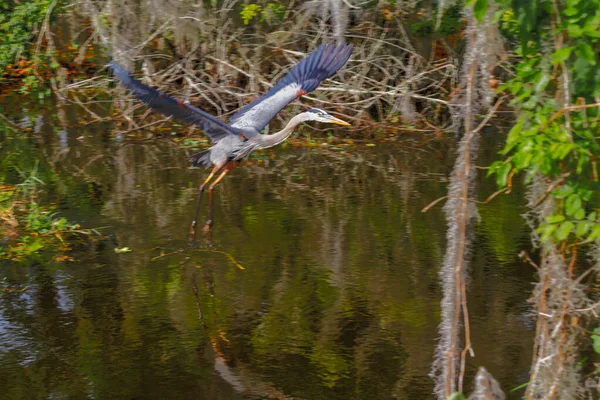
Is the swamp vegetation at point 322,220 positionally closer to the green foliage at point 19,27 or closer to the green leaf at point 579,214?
the green leaf at point 579,214

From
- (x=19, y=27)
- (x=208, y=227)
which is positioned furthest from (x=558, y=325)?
(x=19, y=27)

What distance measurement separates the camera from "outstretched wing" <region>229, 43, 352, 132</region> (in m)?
7.66

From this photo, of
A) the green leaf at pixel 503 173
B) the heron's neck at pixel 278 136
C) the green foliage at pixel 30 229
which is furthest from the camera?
the heron's neck at pixel 278 136

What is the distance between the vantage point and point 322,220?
811 cm

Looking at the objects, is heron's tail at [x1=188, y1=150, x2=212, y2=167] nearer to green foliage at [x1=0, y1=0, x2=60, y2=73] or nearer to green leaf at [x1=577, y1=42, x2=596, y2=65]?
green leaf at [x1=577, y1=42, x2=596, y2=65]

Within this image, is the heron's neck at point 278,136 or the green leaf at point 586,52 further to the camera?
the heron's neck at point 278,136

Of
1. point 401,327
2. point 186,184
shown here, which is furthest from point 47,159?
point 401,327

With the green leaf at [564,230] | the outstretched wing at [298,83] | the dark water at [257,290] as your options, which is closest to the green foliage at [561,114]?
the green leaf at [564,230]

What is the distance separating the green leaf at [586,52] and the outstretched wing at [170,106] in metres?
3.17

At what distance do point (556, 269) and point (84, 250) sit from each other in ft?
13.6

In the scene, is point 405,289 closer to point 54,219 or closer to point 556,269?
point 556,269

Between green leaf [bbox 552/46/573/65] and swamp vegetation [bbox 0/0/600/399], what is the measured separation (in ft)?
0.06

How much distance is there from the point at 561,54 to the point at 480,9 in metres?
0.48

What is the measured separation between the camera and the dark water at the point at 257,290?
5.18 metres
